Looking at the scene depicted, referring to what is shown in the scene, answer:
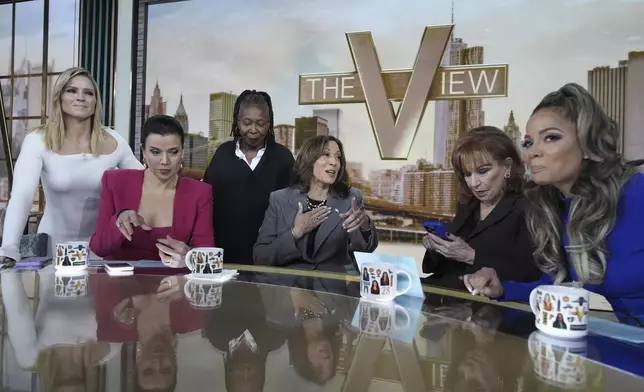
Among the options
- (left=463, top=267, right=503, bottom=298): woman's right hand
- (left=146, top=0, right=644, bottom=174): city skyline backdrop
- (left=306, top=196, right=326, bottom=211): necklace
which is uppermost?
(left=146, top=0, right=644, bottom=174): city skyline backdrop

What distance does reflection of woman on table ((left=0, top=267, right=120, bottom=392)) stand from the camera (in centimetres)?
71

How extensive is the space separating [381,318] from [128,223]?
112 centimetres

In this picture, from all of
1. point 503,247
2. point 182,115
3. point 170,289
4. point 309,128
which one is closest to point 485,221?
point 503,247

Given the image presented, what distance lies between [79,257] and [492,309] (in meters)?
1.25

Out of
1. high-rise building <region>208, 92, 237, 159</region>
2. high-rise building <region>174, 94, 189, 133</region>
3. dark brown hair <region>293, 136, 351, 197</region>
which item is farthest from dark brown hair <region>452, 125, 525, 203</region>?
high-rise building <region>174, 94, 189, 133</region>

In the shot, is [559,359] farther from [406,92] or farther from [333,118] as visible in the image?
[333,118]

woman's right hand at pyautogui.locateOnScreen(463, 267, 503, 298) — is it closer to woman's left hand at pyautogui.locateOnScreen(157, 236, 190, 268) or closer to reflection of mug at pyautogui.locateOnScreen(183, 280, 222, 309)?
reflection of mug at pyautogui.locateOnScreen(183, 280, 222, 309)

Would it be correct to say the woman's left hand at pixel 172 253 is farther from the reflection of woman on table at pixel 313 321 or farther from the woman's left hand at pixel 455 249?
the woman's left hand at pixel 455 249

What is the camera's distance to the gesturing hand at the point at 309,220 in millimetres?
2215

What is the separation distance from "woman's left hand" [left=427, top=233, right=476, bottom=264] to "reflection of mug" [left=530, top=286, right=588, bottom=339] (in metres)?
0.90

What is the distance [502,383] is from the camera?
0.75 m

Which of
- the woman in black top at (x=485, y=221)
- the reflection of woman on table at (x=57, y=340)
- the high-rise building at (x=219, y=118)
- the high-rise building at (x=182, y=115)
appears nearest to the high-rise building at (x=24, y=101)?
the high-rise building at (x=182, y=115)

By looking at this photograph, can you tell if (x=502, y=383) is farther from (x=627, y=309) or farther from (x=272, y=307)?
(x=627, y=309)

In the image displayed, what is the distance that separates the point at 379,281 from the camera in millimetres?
1318
